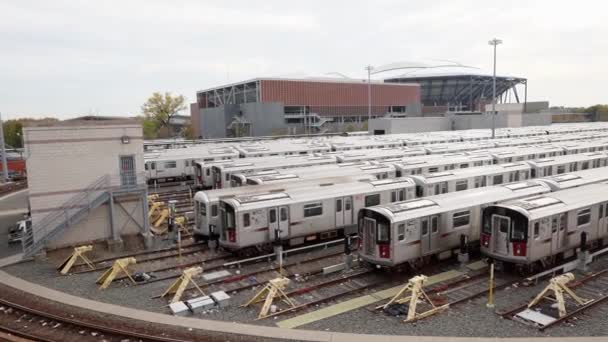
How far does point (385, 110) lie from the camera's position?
400ft

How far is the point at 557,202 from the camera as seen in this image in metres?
17.9

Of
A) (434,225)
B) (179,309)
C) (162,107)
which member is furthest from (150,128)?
(434,225)

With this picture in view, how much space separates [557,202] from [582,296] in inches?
154

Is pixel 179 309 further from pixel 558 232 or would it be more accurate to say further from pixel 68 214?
pixel 558 232

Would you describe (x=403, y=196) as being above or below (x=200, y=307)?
above

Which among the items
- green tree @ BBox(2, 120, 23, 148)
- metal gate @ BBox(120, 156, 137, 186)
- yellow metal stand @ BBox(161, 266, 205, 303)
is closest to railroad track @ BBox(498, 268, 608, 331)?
yellow metal stand @ BBox(161, 266, 205, 303)

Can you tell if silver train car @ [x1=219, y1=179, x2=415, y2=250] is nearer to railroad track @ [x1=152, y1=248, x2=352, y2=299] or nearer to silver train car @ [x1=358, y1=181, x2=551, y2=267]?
railroad track @ [x1=152, y1=248, x2=352, y2=299]

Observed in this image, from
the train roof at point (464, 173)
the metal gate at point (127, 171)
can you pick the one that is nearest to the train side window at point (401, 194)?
the train roof at point (464, 173)

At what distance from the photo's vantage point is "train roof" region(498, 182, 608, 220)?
654 inches

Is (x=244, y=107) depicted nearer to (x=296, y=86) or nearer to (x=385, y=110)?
(x=296, y=86)

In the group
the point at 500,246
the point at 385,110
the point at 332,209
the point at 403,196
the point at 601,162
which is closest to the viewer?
the point at 500,246

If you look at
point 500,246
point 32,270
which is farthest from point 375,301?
point 32,270

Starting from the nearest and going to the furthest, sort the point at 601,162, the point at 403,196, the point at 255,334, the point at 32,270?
→ the point at 255,334 → the point at 32,270 → the point at 403,196 → the point at 601,162

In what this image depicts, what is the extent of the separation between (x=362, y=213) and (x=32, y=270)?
1450 centimetres
